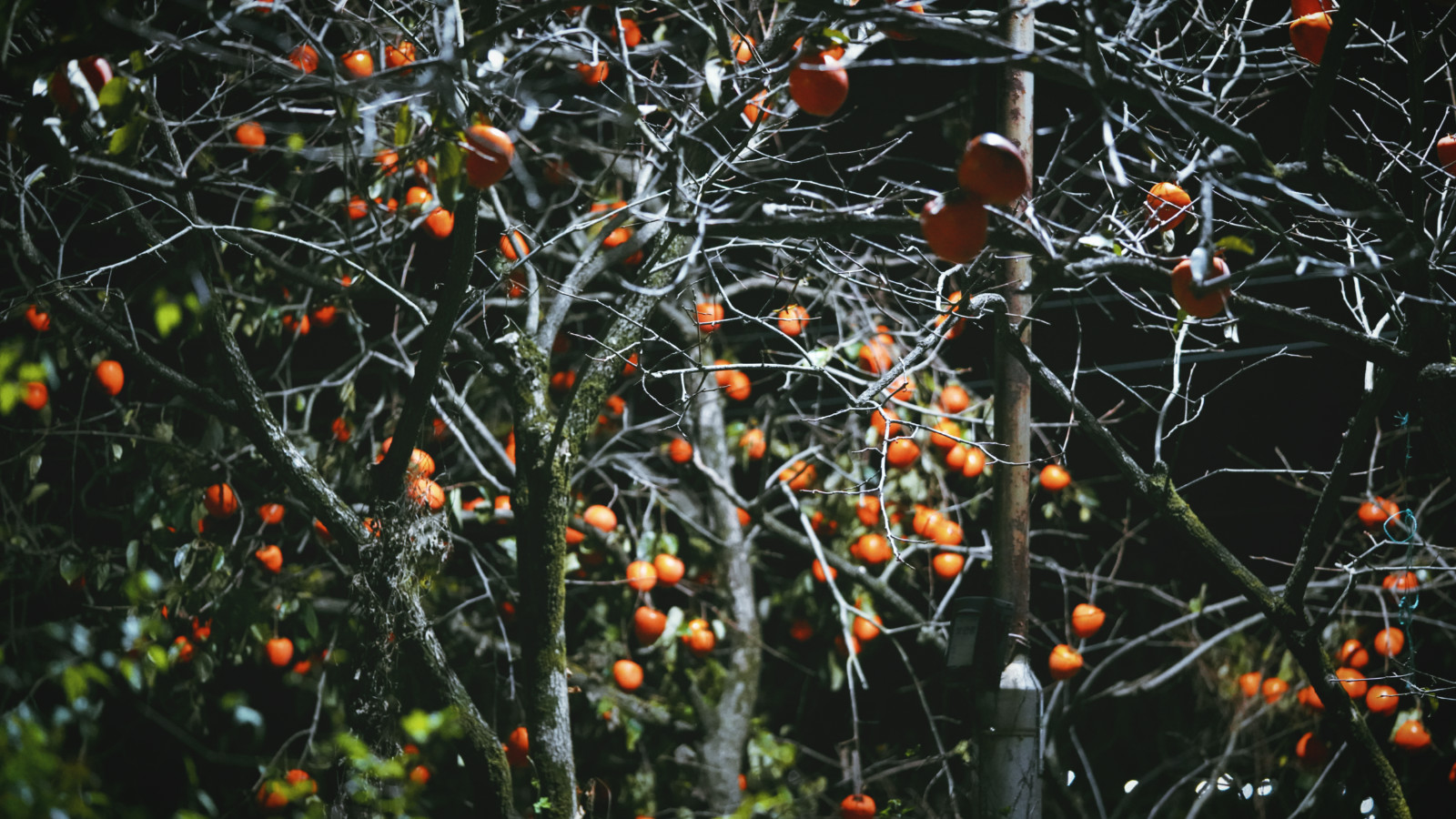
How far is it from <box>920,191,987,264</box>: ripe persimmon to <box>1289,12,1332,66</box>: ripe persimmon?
4.35ft

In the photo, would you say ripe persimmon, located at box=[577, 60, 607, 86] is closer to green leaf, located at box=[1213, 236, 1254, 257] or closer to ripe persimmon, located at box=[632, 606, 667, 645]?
green leaf, located at box=[1213, 236, 1254, 257]

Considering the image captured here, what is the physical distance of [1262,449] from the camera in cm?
602

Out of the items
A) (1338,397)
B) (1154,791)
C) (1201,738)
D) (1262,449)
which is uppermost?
(1338,397)

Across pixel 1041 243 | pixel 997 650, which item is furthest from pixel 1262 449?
pixel 1041 243

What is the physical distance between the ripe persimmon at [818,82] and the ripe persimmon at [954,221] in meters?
0.47

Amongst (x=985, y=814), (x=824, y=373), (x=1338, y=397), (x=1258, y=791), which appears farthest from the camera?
(x=1338, y=397)

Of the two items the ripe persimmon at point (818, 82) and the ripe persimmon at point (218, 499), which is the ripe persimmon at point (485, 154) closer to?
the ripe persimmon at point (818, 82)

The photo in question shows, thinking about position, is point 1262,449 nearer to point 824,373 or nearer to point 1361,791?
point 1361,791

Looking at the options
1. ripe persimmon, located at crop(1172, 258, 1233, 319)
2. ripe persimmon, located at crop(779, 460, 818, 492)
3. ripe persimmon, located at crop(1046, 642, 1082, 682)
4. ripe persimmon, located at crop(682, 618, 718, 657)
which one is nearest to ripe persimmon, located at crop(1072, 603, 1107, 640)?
ripe persimmon, located at crop(1046, 642, 1082, 682)

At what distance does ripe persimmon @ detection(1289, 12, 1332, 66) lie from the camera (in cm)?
260

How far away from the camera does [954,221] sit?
2027 mm

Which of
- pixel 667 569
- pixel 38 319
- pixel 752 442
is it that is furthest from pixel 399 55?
pixel 752 442

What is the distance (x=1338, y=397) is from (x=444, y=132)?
5760 millimetres

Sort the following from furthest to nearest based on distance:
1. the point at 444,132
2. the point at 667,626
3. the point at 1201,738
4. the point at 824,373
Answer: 1. the point at 1201,738
2. the point at 667,626
3. the point at 824,373
4. the point at 444,132
